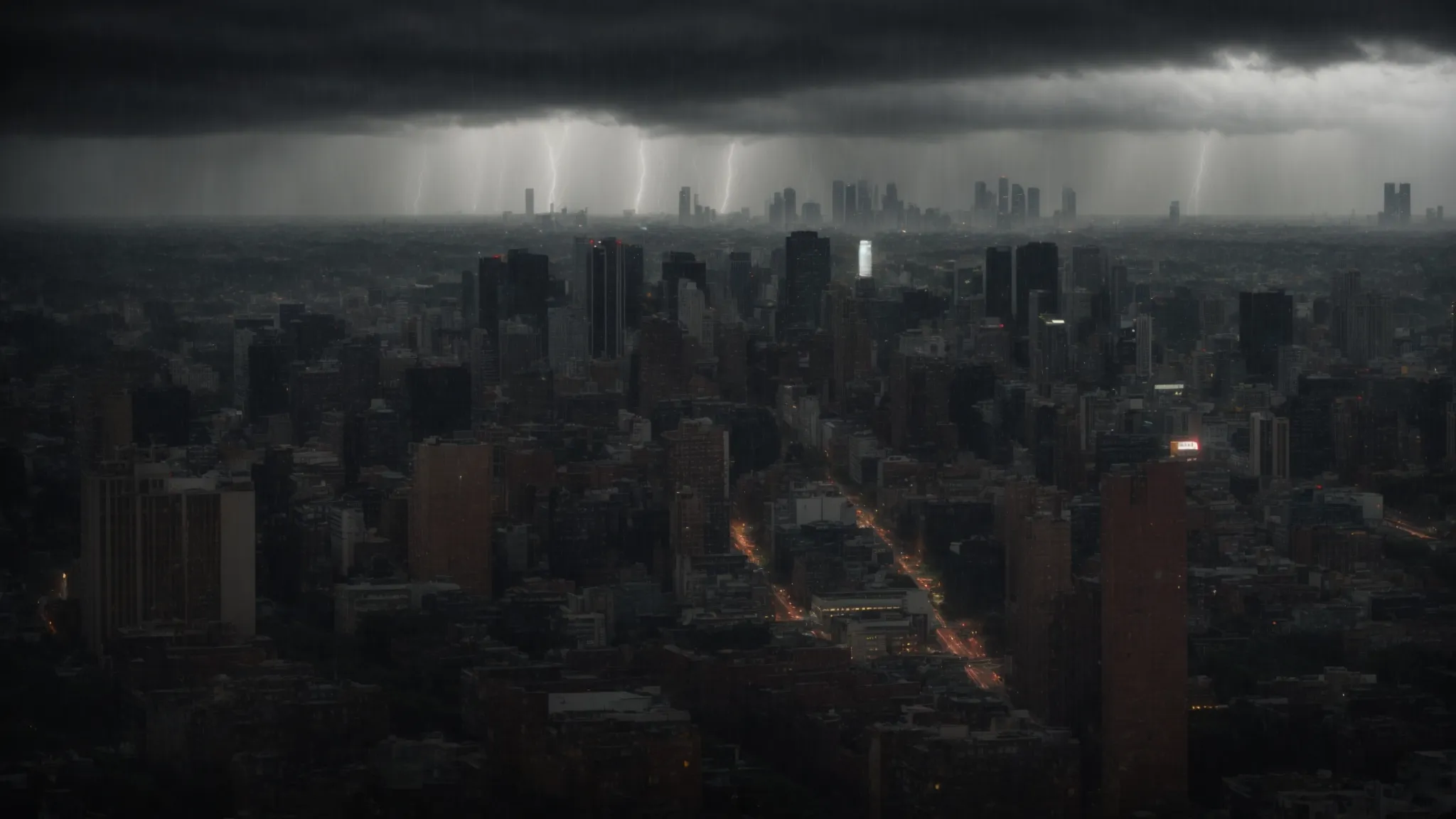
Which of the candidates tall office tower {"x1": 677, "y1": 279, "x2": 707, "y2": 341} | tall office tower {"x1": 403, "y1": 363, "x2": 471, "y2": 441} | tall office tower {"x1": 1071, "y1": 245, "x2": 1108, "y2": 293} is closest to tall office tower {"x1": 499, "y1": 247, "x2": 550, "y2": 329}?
tall office tower {"x1": 677, "y1": 279, "x2": 707, "y2": 341}

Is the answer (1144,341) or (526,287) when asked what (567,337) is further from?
(1144,341)

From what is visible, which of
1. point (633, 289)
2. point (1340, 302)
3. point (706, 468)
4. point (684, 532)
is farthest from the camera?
point (633, 289)

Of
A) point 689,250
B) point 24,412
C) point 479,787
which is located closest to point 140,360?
point 24,412

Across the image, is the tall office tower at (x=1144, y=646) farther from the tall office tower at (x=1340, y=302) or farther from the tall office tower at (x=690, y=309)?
the tall office tower at (x=690, y=309)

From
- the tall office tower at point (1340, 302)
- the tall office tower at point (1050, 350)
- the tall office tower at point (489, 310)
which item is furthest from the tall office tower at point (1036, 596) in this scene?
the tall office tower at point (489, 310)

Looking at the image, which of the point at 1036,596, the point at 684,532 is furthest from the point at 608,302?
the point at 1036,596

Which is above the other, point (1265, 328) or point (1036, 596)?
point (1265, 328)
